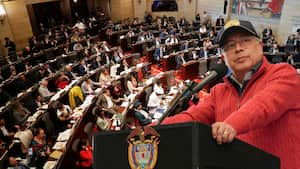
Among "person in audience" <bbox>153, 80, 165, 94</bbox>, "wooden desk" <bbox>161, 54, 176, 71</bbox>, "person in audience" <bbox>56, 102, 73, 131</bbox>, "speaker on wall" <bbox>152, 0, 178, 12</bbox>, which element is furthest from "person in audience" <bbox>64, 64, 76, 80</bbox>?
"speaker on wall" <bbox>152, 0, 178, 12</bbox>

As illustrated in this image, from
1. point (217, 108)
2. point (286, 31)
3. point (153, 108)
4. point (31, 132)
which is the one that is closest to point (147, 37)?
point (153, 108)

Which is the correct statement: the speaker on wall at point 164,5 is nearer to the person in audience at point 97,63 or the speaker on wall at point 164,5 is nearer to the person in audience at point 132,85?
the person in audience at point 97,63

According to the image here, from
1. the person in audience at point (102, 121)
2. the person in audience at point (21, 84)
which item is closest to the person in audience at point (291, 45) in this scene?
the person in audience at point (102, 121)

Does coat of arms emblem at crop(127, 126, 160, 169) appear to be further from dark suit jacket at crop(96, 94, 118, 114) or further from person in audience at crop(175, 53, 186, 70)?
person in audience at crop(175, 53, 186, 70)

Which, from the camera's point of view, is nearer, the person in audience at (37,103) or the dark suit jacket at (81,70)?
the person in audience at (37,103)

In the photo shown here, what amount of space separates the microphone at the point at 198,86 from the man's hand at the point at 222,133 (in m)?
0.33

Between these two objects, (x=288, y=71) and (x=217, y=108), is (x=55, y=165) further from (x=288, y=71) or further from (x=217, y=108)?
(x=288, y=71)

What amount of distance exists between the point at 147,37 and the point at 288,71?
528 inches

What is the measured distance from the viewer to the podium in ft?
2.98

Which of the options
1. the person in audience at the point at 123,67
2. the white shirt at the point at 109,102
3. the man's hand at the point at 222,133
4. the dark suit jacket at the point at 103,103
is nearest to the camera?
the man's hand at the point at 222,133

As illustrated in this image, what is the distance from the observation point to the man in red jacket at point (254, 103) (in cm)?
96

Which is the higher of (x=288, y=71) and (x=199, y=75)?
(x=288, y=71)

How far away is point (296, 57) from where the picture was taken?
10.4 m

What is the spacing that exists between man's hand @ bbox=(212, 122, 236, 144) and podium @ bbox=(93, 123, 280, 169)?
0.06ft
